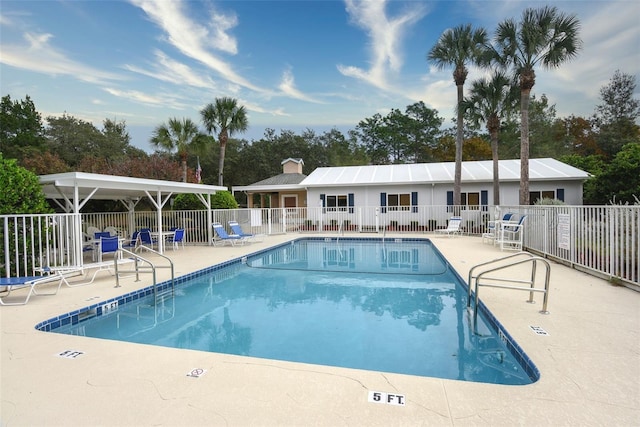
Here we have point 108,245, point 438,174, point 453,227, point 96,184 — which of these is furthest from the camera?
point 438,174

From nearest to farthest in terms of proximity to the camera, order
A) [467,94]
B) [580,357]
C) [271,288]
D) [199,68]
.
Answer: [580,357] → [271,288] → [467,94] → [199,68]

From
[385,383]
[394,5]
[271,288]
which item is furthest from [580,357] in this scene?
[394,5]

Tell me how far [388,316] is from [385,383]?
2.67 metres

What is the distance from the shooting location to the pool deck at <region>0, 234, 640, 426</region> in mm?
2275

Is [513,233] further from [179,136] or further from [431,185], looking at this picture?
[179,136]

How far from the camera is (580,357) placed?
123 inches

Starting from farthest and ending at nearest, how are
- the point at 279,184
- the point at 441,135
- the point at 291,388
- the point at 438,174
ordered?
the point at 441,135
the point at 279,184
the point at 438,174
the point at 291,388

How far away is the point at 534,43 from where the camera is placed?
12.8 meters

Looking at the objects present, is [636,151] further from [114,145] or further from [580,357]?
[114,145]

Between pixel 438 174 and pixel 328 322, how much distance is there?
16209 mm

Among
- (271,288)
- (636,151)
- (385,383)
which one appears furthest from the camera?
(636,151)

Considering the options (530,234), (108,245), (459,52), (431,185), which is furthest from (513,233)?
(108,245)

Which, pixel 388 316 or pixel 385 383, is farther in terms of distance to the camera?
pixel 388 316

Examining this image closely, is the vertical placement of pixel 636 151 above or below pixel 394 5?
below
